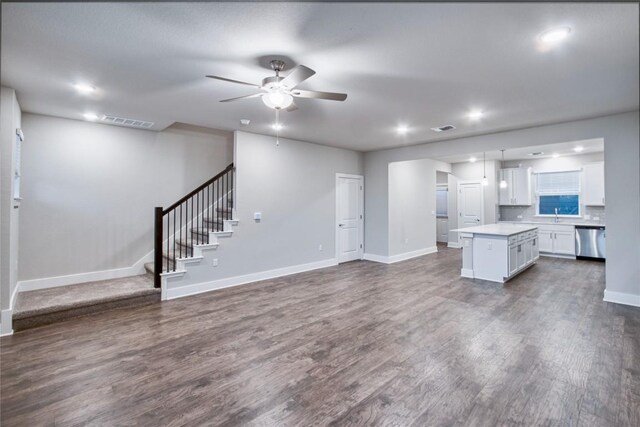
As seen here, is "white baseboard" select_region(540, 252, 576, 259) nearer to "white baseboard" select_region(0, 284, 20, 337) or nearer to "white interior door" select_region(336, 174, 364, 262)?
"white interior door" select_region(336, 174, 364, 262)

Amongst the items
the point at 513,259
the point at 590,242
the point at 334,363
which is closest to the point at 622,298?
the point at 513,259

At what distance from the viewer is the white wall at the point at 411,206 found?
23.6ft

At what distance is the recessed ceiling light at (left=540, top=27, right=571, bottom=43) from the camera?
2.13 metres

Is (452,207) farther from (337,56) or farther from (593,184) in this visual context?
(337,56)

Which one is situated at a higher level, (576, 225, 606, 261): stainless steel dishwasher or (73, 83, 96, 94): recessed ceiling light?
(73, 83, 96, 94): recessed ceiling light

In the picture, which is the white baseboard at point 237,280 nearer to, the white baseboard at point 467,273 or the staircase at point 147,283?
the staircase at point 147,283

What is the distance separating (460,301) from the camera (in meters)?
4.30

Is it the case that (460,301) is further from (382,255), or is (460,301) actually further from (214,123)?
(214,123)

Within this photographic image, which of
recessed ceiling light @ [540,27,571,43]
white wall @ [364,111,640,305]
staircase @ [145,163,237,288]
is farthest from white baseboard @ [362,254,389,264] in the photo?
recessed ceiling light @ [540,27,571,43]

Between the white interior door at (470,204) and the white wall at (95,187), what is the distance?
7.42 metres

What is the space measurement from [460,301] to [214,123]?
449 cm

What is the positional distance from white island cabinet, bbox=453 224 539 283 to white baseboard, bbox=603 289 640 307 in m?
1.25

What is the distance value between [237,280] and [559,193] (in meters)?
8.24

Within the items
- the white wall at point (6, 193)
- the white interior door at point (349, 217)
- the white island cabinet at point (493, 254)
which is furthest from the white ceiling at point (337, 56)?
the white interior door at point (349, 217)
